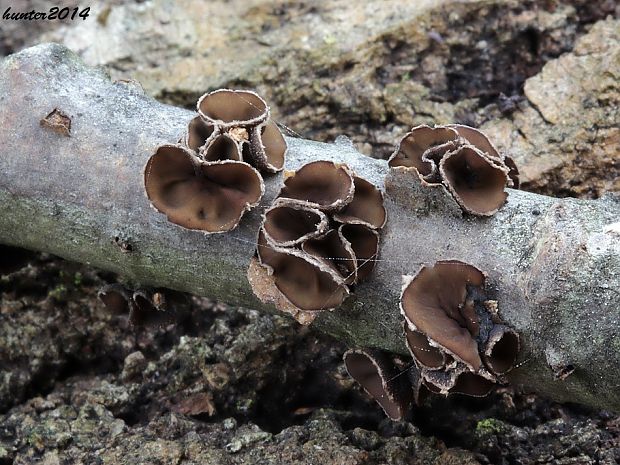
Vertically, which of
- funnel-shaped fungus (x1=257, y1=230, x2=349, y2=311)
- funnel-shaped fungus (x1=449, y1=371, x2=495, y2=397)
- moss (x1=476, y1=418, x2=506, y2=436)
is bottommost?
moss (x1=476, y1=418, x2=506, y2=436)

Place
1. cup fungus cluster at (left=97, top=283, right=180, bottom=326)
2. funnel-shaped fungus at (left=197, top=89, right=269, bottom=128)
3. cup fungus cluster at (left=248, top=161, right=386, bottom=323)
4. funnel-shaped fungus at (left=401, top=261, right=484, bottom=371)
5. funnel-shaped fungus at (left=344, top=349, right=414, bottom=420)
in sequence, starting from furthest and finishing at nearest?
cup fungus cluster at (left=97, top=283, right=180, bottom=326) < funnel-shaped fungus at (left=344, top=349, right=414, bottom=420) < funnel-shaped fungus at (left=197, top=89, right=269, bottom=128) < cup fungus cluster at (left=248, top=161, right=386, bottom=323) < funnel-shaped fungus at (left=401, top=261, right=484, bottom=371)

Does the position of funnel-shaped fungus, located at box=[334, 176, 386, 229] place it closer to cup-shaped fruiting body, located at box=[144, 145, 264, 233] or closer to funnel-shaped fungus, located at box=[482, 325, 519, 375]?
cup-shaped fruiting body, located at box=[144, 145, 264, 233]

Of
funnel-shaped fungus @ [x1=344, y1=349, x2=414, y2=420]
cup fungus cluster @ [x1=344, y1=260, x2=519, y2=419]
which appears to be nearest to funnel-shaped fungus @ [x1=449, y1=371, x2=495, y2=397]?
cup fungus cluster @ [x1=344, y1=260, x2=519, y2=419]

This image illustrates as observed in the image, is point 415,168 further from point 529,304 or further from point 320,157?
point 529,304

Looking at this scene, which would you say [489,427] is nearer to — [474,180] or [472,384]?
[472,384]

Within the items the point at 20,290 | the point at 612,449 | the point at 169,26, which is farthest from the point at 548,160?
the point at 20,290

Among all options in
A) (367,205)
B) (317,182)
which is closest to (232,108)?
(317,182)

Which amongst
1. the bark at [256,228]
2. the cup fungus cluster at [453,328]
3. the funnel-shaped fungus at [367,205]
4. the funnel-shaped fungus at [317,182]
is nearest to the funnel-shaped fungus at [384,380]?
the bark at [256,228]

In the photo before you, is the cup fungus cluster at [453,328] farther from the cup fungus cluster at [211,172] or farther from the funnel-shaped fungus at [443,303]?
the cup fungus cluster at [211,172]

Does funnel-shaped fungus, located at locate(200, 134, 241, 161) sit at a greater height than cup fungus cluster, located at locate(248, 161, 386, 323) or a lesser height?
greater
